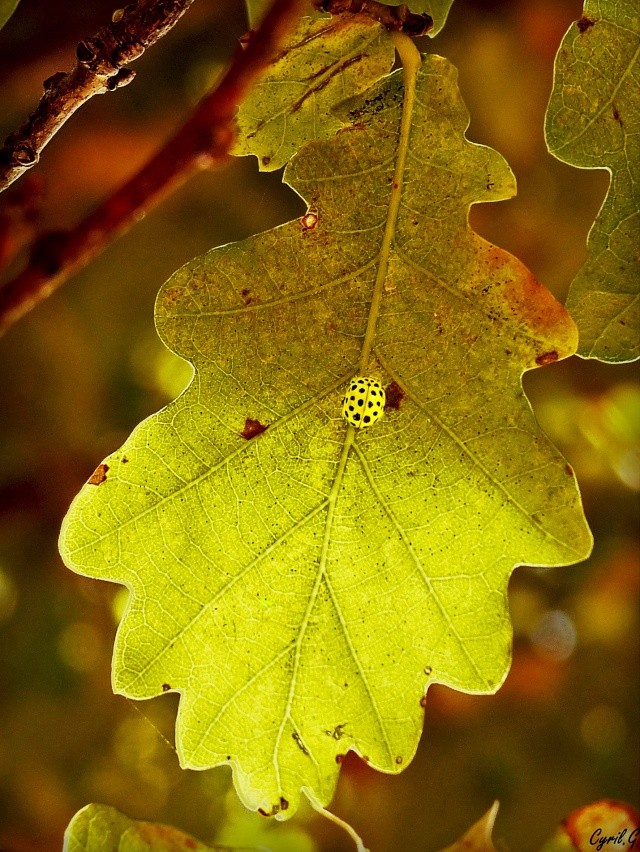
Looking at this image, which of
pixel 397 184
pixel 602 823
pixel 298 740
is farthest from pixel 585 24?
pixel 602 823

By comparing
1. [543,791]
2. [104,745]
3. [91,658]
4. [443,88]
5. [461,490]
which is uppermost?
[443,88]

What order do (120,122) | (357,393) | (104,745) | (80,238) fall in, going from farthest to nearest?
(104,745)
(120,122)
(80,238)
(357,393)

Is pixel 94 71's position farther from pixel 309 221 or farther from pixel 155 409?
pixel 155 409

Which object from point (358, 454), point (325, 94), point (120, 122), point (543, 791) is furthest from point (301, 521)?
point (543, 791)

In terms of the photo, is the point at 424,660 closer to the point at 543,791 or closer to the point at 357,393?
the point at 357,393

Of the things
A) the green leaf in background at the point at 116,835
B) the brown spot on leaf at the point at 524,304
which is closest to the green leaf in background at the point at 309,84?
the brown spot on leaf at the point at 524,304

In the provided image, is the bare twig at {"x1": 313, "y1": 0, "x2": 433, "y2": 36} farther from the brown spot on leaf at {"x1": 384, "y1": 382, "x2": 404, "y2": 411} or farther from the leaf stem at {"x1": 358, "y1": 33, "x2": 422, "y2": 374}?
the brown spot on leaf at {"x1": 384, "y1": 382, "x2": 404, "y2": 411}
